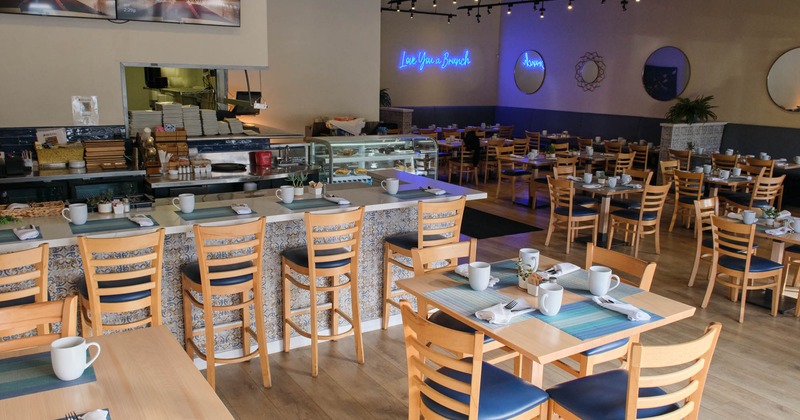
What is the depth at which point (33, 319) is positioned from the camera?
2484 millimetres

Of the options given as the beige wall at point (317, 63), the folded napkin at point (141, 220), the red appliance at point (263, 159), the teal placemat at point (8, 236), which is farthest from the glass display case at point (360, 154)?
the beige wall at point (317, 63)

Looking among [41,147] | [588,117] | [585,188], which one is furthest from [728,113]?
[41,147]

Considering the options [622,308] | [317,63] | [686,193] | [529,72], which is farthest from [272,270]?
[529,72]

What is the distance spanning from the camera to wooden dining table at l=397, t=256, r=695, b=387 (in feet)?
8.46

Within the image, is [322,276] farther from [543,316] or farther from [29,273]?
[543,316]

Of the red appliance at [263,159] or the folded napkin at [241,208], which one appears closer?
the folded napkin at [241,208]

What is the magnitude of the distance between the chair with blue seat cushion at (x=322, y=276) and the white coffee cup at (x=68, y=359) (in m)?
1.99

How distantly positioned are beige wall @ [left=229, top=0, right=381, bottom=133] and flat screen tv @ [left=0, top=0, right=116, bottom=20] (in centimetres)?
494

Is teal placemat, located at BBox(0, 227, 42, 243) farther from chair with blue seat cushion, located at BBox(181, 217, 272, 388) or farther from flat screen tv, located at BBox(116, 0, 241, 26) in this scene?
flat screen tv, located at BBox(116, 0, 241, 26)

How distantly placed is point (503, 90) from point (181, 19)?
1244cm

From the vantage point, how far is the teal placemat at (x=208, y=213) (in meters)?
4.12

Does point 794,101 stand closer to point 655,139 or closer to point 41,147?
point 655,139

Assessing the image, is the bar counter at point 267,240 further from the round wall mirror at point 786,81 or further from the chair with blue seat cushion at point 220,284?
the round wall mirror at point 786,81

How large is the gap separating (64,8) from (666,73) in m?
11.5
